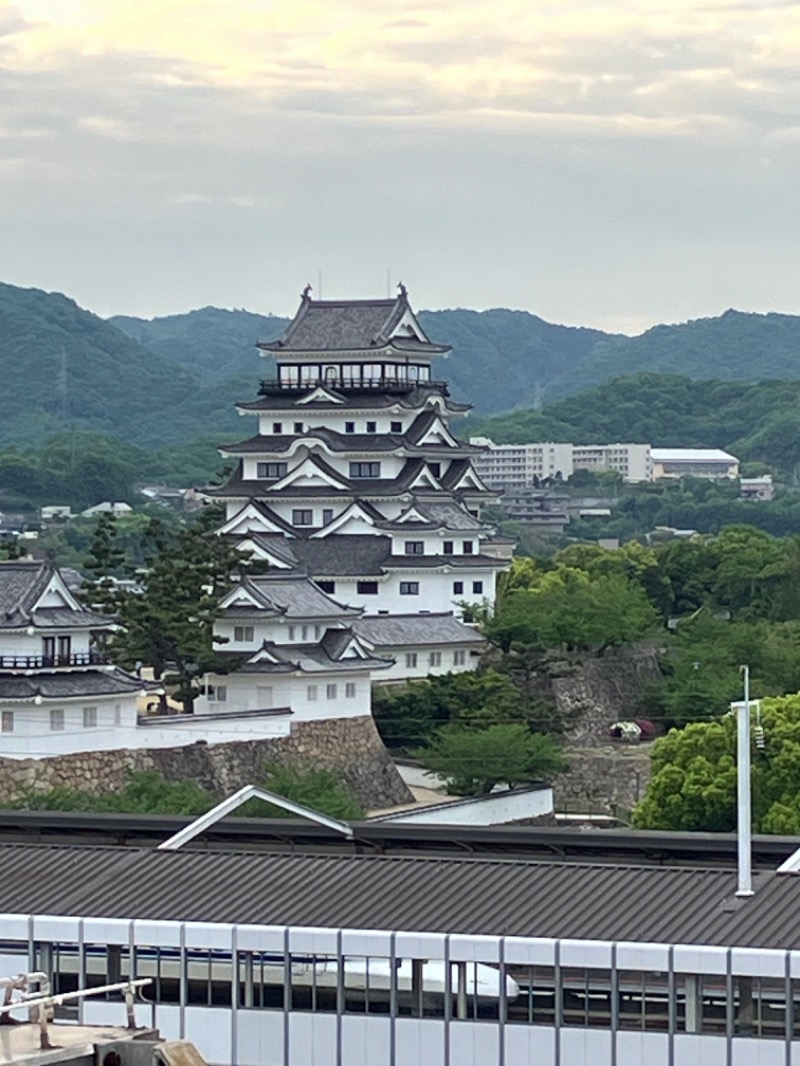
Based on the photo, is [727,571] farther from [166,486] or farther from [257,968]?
[166,486]

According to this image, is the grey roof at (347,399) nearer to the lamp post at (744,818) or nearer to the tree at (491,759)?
the tree at (491,759)

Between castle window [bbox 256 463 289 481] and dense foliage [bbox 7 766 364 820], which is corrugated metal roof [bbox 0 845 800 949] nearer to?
dense foliage [bbox 7 766 364 820]

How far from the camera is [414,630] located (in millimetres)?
55562

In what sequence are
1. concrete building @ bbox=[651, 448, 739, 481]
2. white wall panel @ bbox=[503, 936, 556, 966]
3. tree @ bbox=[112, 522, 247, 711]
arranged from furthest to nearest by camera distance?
concrete building @ bbox=[651, 448, 739, 481] → tree @ bbox=[112, 522, 247, 711] → white wall panel @ bbox=[503, 936, 556, 966]

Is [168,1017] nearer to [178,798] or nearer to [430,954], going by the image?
[430,954]

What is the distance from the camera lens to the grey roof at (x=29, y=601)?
43031 mm

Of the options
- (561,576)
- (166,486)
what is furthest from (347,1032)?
(166,486)

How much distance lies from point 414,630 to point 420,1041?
122 feet

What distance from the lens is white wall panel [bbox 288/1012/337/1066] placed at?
18609 mm

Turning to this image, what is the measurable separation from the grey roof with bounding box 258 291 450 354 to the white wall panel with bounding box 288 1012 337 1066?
144ft

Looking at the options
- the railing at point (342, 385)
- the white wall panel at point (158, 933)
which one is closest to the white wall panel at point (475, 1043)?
the white wall panel at point (158, 933)

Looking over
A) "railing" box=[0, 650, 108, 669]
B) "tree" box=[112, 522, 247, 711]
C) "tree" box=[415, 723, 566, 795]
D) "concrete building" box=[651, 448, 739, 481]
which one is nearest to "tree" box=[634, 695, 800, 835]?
"tree" box=[415, 723, 566, 795]

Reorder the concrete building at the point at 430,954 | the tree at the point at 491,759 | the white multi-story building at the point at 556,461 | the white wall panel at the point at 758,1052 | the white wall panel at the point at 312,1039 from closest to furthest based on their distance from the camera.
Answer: the white wall panel at the point at 758,1052, the concrete building at the point at 430,954, the white wall panel at the point at 312,1039, the tree at the point at 491,759, the white multi-story building at the point at 556,461

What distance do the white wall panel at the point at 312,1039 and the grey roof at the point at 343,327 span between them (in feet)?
144
